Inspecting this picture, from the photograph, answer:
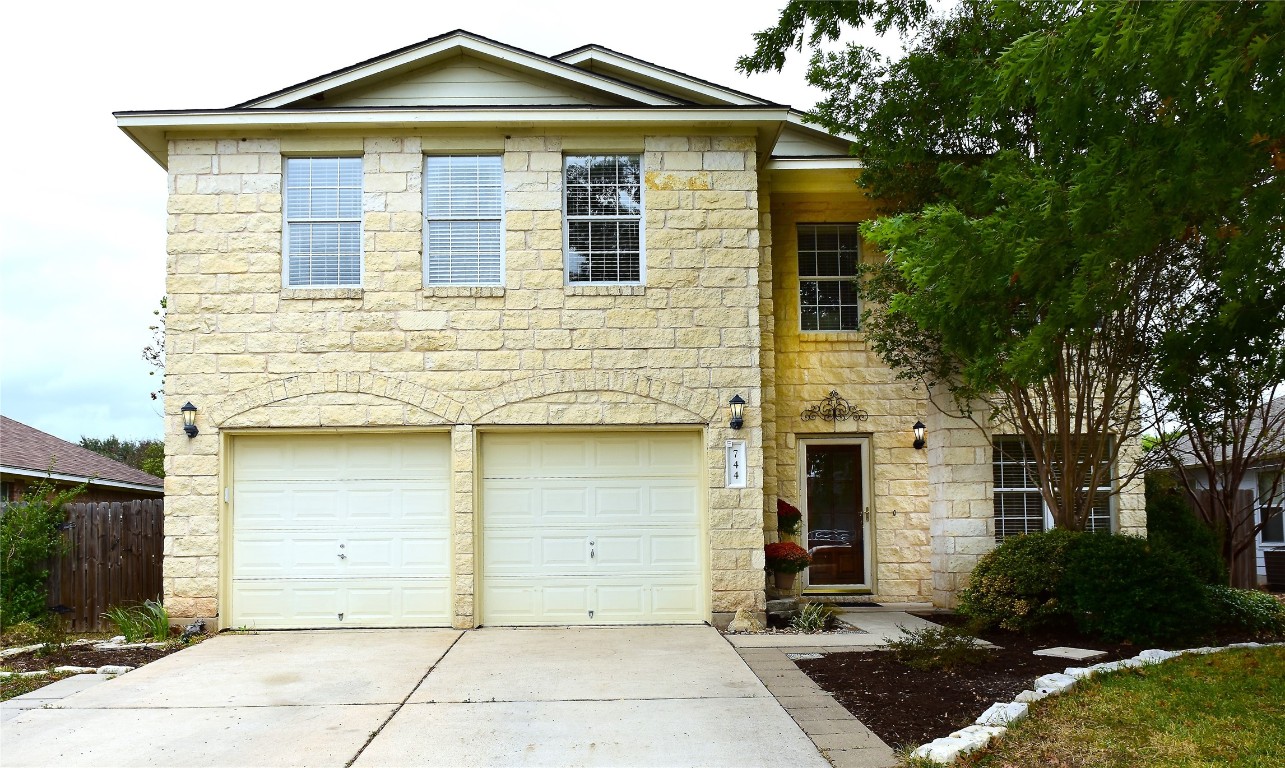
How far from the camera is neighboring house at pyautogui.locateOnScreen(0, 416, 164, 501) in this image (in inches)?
634

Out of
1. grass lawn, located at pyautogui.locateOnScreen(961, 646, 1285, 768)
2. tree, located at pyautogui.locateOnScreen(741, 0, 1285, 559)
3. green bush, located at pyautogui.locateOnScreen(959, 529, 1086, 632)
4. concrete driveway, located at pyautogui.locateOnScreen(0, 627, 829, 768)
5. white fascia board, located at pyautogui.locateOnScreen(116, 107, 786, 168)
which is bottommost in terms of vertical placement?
concrete driveway, located at pyautogui.locateOnScreen(0, 627, 829, 768)

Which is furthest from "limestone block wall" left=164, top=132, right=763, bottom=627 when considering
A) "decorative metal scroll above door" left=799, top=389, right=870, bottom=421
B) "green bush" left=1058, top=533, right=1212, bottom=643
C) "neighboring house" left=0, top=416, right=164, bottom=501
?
"neighboring house" left=0, top=416, right=164, bottom=501

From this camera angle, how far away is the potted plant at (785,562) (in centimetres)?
1229

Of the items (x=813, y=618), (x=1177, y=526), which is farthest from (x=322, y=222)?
(x=1177, y=526)

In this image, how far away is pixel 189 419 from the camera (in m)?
11.8

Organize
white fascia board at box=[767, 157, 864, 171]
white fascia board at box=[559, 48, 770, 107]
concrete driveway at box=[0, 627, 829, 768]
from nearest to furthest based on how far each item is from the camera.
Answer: concrete driveway at box=[0, 627, 829, 768] → white fascia board at box=[559, 48, 770, 107] → white fascia board at box=[767, 157, 864, 171]

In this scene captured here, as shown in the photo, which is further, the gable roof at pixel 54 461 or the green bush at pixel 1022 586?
the gable roof at pixel 54 461

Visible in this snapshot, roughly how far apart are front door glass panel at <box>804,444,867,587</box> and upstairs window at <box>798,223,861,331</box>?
71.2 inches

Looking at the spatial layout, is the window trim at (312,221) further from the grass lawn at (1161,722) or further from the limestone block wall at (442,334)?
the grass lawn at (1161,722)

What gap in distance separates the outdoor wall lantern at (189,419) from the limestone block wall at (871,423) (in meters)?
7.47

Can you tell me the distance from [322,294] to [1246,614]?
11.1 m

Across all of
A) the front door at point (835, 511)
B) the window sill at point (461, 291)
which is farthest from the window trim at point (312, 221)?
the front door at point (835, 511)

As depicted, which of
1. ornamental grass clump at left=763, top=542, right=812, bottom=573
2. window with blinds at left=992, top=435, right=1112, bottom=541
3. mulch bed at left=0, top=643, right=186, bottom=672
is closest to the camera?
mulch bed at left=0, top=643, right=186, bottom=672

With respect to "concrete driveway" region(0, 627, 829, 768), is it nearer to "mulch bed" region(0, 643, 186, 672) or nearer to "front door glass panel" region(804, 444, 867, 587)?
"mulch bed" region(0, 643, 186, 672)
